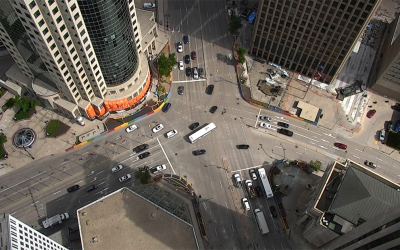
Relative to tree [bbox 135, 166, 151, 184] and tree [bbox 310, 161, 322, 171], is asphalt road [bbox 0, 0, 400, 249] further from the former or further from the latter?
tree [bbox 310, 161, 322, 171]

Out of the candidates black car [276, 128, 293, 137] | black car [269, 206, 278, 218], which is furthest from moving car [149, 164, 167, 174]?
black car [276, 128, 293, 137]

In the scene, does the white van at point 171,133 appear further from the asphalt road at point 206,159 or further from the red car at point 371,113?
the red car at point 371,113

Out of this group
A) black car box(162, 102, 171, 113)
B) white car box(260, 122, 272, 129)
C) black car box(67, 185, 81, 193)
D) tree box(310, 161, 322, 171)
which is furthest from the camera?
black car box(162, 102, 171, 113)

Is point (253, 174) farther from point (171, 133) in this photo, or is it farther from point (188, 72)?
point (188, 72)

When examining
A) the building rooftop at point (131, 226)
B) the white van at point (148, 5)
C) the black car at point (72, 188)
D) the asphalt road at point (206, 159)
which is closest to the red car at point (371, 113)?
the asphalt road at point (206, 159)

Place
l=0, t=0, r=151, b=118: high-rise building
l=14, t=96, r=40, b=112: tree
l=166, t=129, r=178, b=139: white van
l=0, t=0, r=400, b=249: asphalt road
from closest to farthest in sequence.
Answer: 1. l=0, t=0, r=151, b=118: high-rise building
2. l=0, t=0, r=400, b=249: asphalt road
3. l=14, t=96, r=40, b=112: tree
4. l=166, t=129, r=178, b=139: white van

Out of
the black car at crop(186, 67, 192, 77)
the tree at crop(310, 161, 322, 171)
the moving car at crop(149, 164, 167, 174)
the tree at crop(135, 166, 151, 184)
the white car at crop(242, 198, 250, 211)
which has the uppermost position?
the black car at crop(186, 67, 192, 77)

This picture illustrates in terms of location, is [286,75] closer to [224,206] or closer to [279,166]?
[279,166]
